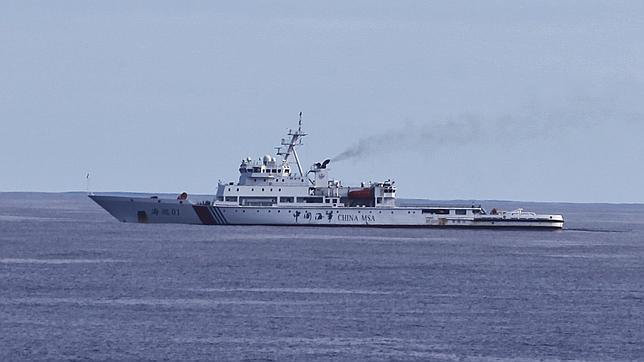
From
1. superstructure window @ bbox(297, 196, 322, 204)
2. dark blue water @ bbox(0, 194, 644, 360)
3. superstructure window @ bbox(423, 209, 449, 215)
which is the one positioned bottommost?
dark blue water @ bbox(0, 194, 644, 360)

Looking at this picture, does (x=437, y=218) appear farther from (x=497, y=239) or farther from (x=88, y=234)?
(x=88, y=234)

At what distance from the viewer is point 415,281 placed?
252 feet

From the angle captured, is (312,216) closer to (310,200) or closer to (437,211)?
(310,200)

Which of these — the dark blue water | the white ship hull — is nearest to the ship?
the white ship hull

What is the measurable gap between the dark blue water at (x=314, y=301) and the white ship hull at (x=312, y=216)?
61.3 feet

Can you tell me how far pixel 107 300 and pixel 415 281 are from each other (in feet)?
67.4

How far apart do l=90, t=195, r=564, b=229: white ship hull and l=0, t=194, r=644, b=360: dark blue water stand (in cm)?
1870

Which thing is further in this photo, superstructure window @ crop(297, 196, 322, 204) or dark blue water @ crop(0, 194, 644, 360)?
superstructure window @ crop(297, 196, 322, 204)

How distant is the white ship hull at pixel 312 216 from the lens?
132 metres

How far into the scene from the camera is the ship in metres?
132

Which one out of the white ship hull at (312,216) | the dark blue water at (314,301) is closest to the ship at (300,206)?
the white ship hull at (312,216)

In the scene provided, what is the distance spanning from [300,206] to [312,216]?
192 centimetres

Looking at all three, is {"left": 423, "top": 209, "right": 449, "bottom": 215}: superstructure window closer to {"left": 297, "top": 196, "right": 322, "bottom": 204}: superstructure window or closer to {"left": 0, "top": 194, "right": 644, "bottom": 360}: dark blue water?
{"left": 297, "top": 196, "right": 322, "bottom": 204}: superstructure window

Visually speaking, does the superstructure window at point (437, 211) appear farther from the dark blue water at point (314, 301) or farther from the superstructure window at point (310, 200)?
the dark blue water at point (314, 301)
